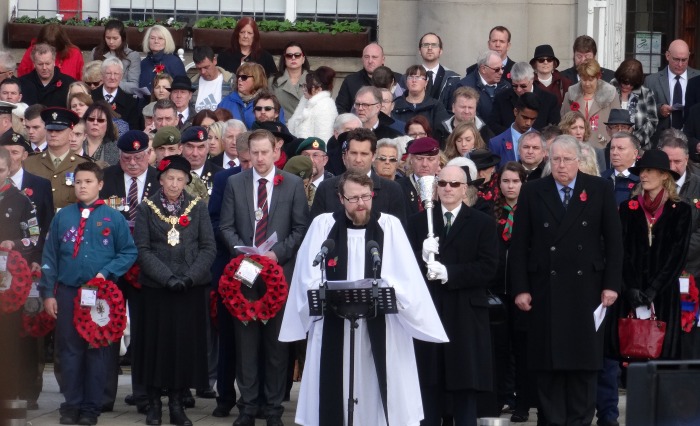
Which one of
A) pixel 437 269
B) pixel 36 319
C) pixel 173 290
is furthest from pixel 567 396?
pixel 36 319

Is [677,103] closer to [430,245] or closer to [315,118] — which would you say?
[315,118]

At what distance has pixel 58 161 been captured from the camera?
1263cm

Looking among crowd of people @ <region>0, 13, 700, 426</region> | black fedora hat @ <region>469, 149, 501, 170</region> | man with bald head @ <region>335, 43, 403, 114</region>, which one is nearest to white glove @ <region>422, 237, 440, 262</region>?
crowd of people @ <region>0, 13, 700, 426</region>

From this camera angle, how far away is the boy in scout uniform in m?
12.6

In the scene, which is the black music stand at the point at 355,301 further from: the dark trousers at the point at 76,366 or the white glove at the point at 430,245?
the dark trousers at the point at 76,366

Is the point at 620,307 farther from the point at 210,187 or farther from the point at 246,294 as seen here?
the point at 210,187

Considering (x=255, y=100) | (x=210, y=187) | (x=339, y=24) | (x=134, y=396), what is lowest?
(x=134, y=396)

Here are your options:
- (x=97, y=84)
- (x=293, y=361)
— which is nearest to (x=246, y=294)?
(x=293, y=361)

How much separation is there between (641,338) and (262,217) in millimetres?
3063

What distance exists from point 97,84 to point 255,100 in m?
2.50

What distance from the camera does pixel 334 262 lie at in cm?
1012

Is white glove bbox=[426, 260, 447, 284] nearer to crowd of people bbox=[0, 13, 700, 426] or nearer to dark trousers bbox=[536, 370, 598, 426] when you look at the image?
crowd of people bbox=[0, 13, 700, 426]

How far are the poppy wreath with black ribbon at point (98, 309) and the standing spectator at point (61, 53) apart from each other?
582 centimetres

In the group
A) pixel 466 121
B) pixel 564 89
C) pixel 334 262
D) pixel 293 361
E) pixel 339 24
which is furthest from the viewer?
pixel 339 24
